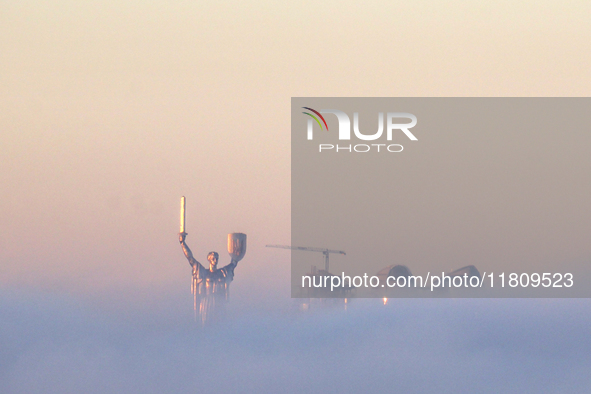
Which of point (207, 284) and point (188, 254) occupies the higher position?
point (188, 254)

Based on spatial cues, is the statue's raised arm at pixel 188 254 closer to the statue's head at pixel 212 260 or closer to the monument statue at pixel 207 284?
the monument statue at pixel 207 284

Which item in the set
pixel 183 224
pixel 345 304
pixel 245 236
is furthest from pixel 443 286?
pixel 183 224

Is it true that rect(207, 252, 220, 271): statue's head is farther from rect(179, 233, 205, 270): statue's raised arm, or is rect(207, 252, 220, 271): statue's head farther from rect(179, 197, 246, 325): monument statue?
rect(179, 233, 205, 270): statue's raised arm

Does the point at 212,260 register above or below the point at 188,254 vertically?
below

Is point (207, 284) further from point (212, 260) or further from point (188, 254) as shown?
point (188, 254)

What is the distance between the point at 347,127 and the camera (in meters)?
28.9

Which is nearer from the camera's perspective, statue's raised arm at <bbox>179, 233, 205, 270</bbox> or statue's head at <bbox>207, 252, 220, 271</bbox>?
statue's raised arm at <bbox>179, 233, 205, 270</bbox>

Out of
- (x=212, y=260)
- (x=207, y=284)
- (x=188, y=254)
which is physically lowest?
(x=207, y=284)

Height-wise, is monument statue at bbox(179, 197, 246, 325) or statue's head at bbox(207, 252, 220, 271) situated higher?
statue's head at bbox(207, 252, 220, 271)

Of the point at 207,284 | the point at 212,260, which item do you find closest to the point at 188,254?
the point at 212,260

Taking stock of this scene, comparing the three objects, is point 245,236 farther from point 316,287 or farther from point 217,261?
point 316,287

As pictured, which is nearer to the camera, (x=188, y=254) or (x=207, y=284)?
(x=188, y=254)

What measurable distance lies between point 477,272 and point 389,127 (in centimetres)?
977

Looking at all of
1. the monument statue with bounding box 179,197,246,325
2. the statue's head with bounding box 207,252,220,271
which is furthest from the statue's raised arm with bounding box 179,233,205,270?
the statue's head with bounding box 207,252,220,271
